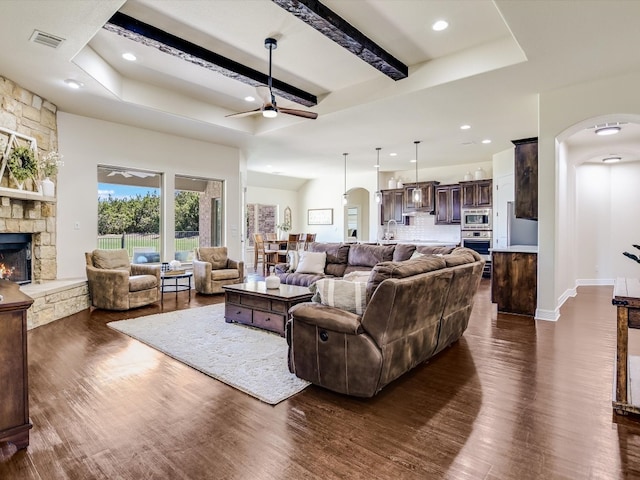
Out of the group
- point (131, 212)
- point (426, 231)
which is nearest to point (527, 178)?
point (426, 231)

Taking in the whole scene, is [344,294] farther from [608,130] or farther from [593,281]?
[593,281]

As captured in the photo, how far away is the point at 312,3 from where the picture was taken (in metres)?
3.19

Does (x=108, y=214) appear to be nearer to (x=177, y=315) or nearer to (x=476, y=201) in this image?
(x=177, y=315)

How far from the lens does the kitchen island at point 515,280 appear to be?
5.01 m

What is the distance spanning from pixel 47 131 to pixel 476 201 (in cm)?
859

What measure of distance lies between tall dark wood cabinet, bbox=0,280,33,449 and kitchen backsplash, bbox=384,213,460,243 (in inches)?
369

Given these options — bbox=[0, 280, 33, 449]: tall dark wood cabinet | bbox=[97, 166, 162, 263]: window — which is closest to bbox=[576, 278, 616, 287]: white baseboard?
bbox=[97, 166, 162, 263]: window

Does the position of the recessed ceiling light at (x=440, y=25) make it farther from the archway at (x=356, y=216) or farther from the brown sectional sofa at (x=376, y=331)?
the archway at (x=356, y=216)

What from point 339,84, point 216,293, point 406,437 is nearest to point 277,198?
point 216,293

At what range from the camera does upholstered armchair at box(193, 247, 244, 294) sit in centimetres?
652

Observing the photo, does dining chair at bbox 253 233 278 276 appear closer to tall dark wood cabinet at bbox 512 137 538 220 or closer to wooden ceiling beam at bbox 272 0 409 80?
tall dark wood cabinet at bbox 512 137 538 220

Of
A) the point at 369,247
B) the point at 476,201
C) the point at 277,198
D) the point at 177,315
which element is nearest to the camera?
the point at 177,315

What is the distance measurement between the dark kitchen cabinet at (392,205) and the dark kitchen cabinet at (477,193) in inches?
69.0

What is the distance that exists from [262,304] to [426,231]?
724 centimetres
